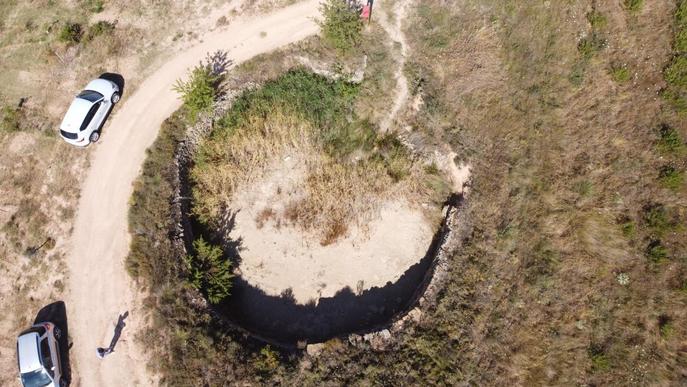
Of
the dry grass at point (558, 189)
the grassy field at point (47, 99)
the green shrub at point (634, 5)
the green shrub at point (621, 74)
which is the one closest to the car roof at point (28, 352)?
the grassy field at point (47, 99)

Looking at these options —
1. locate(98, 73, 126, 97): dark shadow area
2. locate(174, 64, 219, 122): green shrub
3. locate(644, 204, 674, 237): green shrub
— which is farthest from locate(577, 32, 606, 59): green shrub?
locate(98, 73, 126, 97): dark shadow area

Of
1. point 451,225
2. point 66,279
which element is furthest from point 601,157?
point 66,279

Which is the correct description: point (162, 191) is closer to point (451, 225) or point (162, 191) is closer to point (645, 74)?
point (451, 225)

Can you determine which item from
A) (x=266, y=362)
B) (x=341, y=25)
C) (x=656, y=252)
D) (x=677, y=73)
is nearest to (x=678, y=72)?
(x=677, y=73)

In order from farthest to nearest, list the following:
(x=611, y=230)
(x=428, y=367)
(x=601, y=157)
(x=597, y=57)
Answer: (x=597, y=57)
(x=601, y=157)
(x=611, y=230)
(x=428, y=367)

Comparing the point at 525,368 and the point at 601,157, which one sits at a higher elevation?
the point at 601,157

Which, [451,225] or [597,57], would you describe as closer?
[451,225]

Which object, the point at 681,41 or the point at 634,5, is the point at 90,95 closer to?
the point at 634,5
